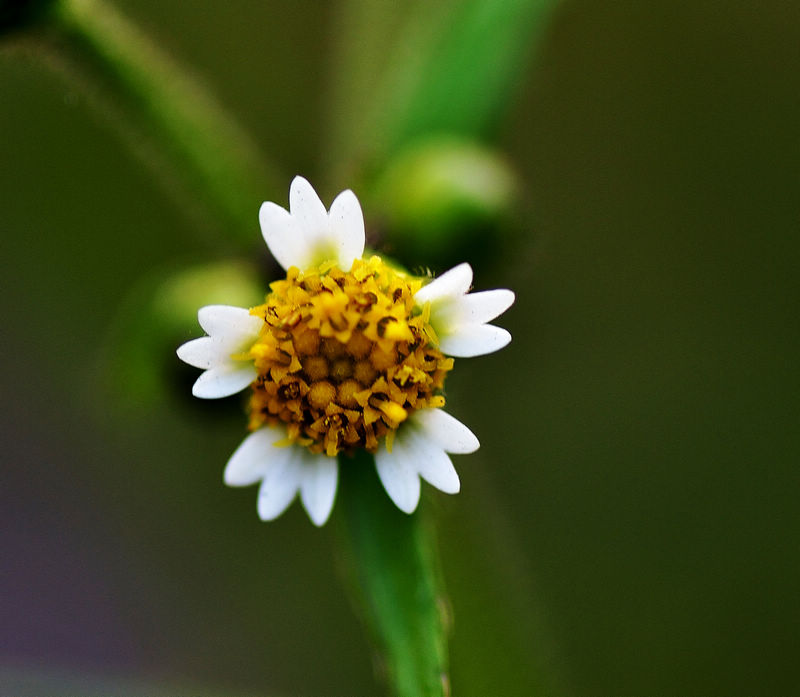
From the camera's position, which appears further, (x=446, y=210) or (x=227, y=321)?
(x=446, y=210)

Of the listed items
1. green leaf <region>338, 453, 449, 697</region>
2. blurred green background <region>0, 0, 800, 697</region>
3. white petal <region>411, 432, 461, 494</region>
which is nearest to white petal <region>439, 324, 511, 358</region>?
white petal <region>411, 432, 461, 494</region>

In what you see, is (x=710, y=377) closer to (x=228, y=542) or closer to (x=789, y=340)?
(x=789, y=340)

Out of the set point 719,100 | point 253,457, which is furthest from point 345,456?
point 719,100

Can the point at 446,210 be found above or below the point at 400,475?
above

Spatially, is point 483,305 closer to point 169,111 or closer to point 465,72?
point 169,111

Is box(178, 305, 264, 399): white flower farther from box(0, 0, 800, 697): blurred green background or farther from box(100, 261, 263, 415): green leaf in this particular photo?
box(0, 0, 800, 697): blurred green background

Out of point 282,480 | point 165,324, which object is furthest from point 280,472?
point 165,324
